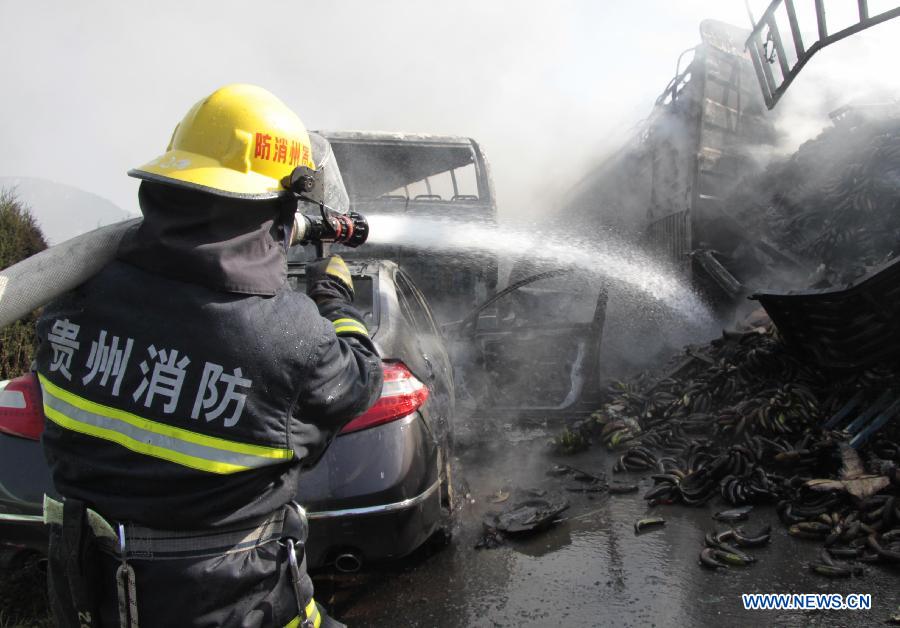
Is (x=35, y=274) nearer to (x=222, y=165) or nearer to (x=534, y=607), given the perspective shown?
(x=222, y=165)

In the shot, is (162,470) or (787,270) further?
(787,270)

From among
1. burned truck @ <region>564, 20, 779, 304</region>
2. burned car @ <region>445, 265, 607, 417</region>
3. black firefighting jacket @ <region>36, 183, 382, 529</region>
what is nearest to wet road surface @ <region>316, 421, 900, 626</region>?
black firefighting jacket @ <region>36, 183, 382, 529</region>

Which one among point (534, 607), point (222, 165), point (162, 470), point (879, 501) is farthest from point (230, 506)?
point (879, 501)

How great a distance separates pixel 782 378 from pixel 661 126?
5622 millimetres

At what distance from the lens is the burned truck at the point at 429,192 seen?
688 centimetres

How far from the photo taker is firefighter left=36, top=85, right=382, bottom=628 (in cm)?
128

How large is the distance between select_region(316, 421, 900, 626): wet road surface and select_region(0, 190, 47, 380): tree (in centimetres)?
424

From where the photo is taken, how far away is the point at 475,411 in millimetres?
5703

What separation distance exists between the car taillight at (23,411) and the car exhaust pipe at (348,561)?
1.38 metres

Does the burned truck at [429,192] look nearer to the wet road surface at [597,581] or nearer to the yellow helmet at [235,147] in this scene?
the wet road surface at [597,581]

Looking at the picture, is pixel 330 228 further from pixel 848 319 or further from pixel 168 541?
pixel 848 319

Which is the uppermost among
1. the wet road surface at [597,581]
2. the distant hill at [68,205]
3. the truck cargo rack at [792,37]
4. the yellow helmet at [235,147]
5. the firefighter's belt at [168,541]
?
the truck cargo rack at [792,37]

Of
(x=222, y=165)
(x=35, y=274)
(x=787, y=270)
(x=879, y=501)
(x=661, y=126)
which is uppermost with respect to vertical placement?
(x=661, y=126)

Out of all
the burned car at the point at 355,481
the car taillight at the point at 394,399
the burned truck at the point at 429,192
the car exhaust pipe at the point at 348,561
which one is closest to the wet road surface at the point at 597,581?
the car exhaust pipe at the point at 348,561
